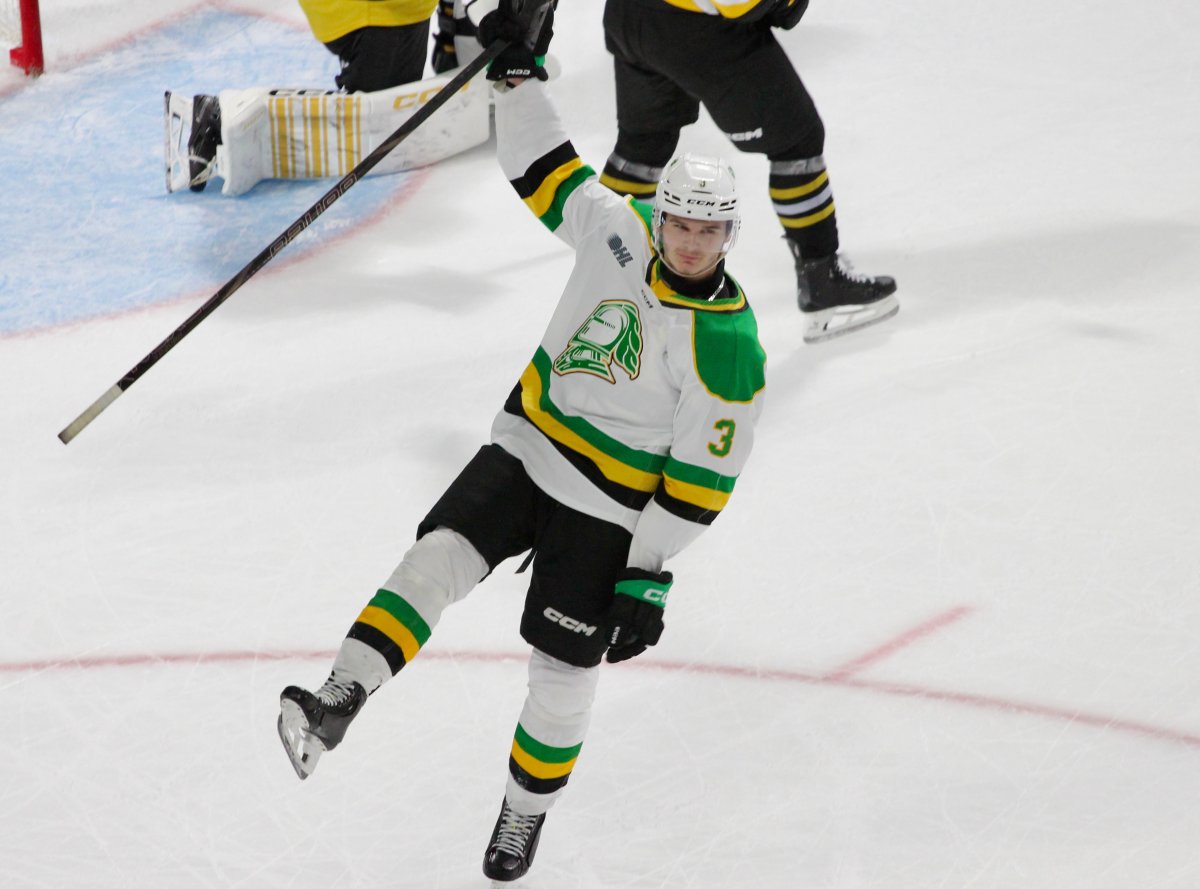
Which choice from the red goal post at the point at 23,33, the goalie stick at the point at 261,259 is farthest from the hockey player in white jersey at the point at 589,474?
the red goal post at the point at 23,33

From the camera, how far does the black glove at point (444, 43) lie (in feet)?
16.0

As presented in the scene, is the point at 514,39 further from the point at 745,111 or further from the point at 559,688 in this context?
the point at 745,111

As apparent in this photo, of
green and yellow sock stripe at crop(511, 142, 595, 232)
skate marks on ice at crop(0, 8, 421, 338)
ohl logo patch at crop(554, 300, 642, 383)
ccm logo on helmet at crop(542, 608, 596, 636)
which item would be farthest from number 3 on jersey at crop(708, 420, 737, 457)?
skate marks on ice at crop(0, 8, 421, 338)

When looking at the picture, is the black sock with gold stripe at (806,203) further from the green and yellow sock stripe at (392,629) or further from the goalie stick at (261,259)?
the green and yellow sock stripe at (392,629)

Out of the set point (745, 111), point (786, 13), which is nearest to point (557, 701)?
point (745, 111)

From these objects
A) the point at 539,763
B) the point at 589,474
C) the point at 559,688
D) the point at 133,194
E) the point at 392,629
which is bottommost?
the point at 133,194

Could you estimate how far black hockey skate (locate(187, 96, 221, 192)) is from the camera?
448 centimetres

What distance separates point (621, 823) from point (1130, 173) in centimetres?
298

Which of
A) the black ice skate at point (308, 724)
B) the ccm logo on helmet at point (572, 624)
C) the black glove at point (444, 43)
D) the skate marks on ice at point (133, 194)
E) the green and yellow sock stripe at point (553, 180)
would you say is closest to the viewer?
the black ice skate at point (308, 724)

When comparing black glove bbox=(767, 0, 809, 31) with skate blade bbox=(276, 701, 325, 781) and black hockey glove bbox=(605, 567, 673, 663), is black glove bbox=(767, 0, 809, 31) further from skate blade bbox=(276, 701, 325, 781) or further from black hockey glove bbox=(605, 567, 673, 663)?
skate blade bbox=(276, 701, 325, 781)

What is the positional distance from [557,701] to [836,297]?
1837mm

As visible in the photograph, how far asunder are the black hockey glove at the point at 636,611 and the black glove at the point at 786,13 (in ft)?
5.91

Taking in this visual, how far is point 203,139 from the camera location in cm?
454

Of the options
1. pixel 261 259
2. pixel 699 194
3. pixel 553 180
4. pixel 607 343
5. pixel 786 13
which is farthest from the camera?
pixel 786 13
